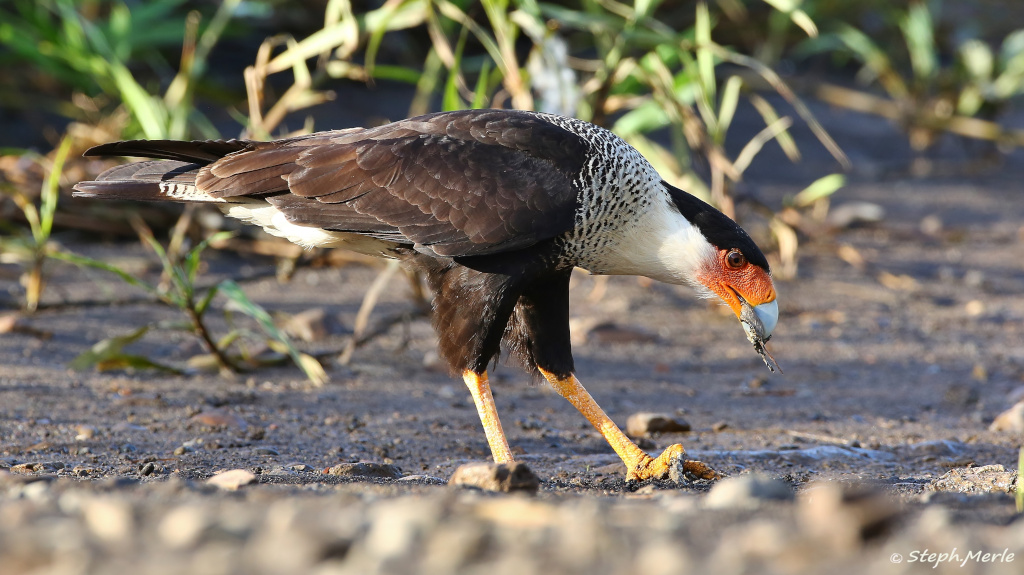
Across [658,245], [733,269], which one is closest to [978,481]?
[733,269]

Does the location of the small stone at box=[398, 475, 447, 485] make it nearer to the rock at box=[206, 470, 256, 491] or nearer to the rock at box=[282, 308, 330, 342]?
the rock at box=[206, 470, 256, 491]

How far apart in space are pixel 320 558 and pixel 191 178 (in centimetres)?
225

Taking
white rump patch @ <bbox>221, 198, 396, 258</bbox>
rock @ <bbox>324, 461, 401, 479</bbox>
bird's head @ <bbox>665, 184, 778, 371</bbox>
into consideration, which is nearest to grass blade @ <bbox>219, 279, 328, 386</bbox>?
white rump patch @ <bbox>221, 198, 396, 258</bbox>

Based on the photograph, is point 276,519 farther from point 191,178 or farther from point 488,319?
point 191,178

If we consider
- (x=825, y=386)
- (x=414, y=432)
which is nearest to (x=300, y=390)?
(x=414, y=432)

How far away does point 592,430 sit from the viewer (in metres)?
3.98

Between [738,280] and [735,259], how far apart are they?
0.09 metres

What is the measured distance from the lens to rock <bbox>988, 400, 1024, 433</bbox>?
3.85 m

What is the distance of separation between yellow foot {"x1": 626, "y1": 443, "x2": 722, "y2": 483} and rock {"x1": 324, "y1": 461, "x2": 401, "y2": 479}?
72 cm

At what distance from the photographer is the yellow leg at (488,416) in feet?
10.8

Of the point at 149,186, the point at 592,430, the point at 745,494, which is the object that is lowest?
the point at 592,430

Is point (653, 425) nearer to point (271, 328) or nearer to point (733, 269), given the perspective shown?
point (733, 269)

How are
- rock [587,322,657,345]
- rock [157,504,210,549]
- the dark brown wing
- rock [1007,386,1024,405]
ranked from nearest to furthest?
1. rock [157,504,210,549]
2. the dark brown wing
3. rock [1007,386,1024,405]
4. rock [587,322,657,345]

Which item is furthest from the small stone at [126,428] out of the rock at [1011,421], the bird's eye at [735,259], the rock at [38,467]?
the rock at [1011,421]
